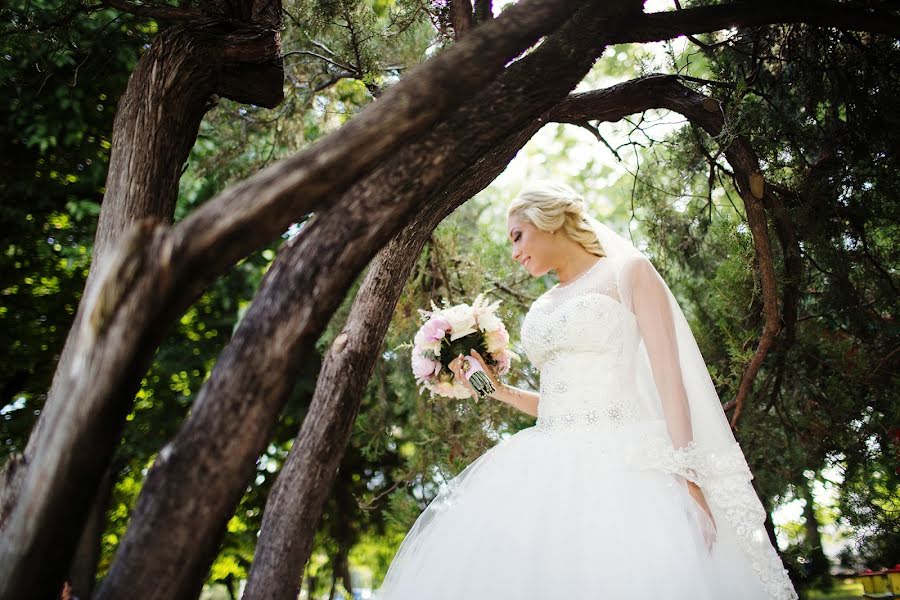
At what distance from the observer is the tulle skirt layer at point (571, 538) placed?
1.99 meters

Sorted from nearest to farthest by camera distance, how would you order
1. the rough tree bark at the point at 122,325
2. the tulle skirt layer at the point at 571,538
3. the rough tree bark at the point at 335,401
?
the rough tree bark at the point at 122,325
the tulle skirt layer at the point at 571,538
the rough tree bark at the point at 335,401

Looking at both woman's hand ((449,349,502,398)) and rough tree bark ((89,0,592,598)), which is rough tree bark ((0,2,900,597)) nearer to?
rough tree bark ((89,0,592,598))

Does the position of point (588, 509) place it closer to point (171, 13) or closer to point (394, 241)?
point (394, 241)

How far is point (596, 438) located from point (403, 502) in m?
3.14

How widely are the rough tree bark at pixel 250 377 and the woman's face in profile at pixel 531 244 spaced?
4.70 feet

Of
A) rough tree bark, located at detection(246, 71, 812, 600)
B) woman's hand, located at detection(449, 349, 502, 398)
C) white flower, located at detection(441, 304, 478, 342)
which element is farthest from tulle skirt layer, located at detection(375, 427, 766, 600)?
white flower, located at detection(441, 304, 478, 342)

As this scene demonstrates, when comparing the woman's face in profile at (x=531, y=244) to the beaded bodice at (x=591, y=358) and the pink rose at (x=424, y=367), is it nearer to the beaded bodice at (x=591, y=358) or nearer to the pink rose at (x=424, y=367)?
A: the beaded bodice at (x=591, y=358)

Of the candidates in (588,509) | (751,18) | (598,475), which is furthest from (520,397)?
(751,18)

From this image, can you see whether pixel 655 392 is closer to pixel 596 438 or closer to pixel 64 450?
pixel 596 438

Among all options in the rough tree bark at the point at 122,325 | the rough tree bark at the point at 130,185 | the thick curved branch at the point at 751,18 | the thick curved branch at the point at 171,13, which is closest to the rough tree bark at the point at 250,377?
the rough tree bark at the point at 122,325

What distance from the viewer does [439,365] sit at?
307cm

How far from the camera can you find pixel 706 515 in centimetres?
221

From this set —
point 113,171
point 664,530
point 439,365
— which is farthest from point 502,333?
point 113,171

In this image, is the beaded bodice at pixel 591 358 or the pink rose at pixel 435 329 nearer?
the beaded bodice at pixel 591 358
